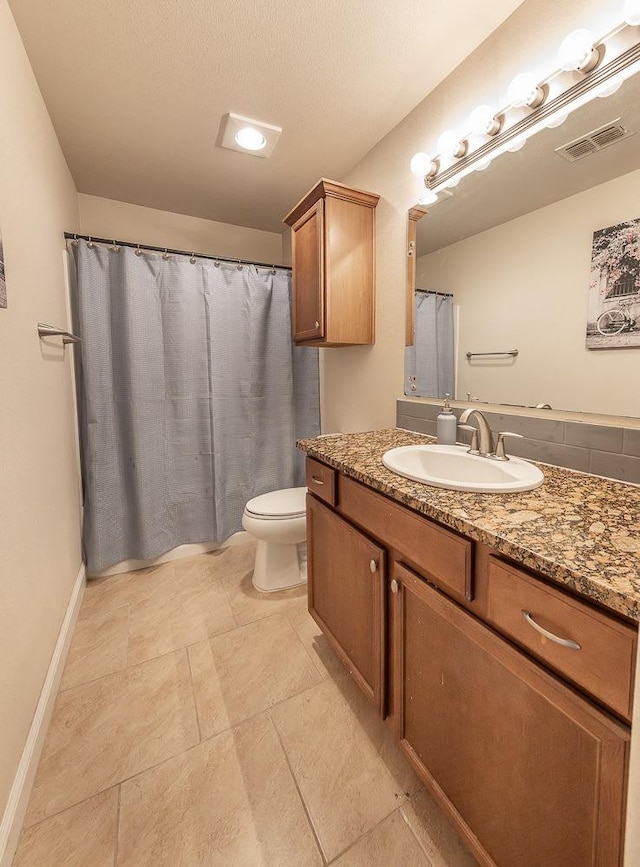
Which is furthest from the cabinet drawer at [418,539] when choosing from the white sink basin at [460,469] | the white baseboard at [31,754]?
the white baseboard at [31,754]

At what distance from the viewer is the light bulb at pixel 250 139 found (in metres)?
1.73

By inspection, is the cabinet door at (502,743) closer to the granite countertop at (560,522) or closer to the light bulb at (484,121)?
the granite countertop at (560,522)

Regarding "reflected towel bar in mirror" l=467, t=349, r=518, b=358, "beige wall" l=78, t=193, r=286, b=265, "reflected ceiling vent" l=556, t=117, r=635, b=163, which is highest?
"beige wall" l=78, t=193, r=286, b=265

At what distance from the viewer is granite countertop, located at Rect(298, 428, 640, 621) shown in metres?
0.56

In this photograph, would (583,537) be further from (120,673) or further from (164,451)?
(164,451)

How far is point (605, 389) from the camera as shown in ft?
3.42

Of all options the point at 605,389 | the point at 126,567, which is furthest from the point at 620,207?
the point at 126,567

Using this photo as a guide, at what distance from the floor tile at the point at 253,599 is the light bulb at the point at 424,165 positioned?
6.77 ft

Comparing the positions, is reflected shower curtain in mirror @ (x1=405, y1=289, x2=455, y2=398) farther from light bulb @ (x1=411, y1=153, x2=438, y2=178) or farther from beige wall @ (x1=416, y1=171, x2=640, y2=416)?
light bulb @ (x1=411, y1=153, x2=438, y2=178)

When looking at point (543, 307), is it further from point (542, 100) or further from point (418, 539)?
point (418, 539)

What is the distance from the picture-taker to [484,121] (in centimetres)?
128

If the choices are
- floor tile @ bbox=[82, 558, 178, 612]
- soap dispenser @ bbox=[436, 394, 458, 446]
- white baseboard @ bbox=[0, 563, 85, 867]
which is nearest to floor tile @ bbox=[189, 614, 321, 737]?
white baseboard @ bbox=[0, 563, 85, 867]

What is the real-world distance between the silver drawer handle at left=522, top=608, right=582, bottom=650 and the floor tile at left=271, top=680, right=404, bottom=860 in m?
0.81

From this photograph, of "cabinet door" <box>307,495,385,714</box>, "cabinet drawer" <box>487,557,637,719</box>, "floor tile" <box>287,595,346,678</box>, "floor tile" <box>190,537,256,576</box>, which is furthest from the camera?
"floor tile" <box>190,537,256,576</box>
